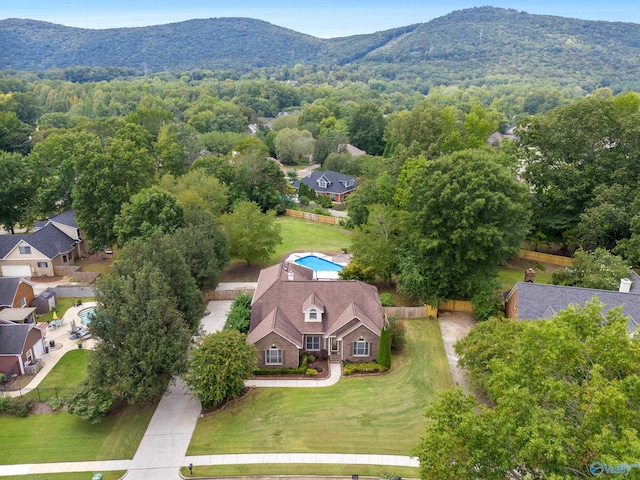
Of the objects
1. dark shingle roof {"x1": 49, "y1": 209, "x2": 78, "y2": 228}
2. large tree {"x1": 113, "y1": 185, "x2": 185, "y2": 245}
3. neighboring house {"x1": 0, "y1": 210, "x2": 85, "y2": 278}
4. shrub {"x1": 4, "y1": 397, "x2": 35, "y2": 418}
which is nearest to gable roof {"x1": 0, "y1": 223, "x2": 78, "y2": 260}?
neighboring house {"x1": 0, "y1": 210, "x2": 85, "y2": 278}

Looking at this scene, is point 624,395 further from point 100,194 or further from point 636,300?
point 100,194

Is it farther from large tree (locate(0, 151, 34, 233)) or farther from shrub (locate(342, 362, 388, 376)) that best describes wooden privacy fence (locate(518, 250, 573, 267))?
large tree (locate(0, 151, 34, 233))

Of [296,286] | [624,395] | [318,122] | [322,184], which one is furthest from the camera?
[318,122]

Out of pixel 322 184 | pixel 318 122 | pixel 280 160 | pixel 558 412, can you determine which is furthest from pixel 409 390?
pixel 318 122

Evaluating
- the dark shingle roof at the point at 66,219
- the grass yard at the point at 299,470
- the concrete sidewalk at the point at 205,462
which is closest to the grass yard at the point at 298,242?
the dark shingle roof at the point at 66,219

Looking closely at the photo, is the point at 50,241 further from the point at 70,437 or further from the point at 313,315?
Result: the point at 313,315

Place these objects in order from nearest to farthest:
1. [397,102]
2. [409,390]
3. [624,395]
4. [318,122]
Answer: [624,395] < [409,390] < [318,122] < [397,102]

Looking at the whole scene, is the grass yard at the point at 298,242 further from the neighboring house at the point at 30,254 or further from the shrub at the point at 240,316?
the neighboring house at the point at 30,254

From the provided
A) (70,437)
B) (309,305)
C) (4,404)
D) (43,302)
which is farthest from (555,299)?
(43,302)
